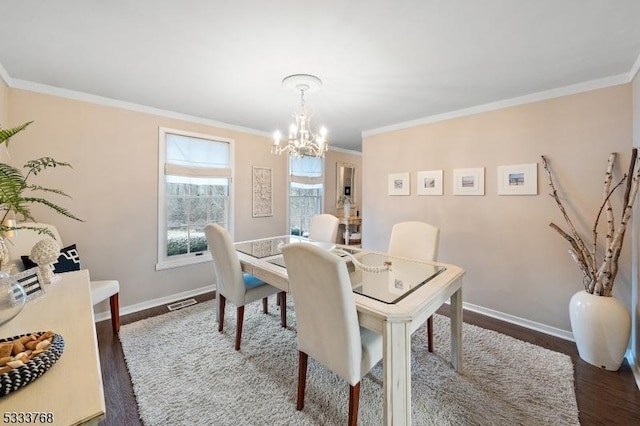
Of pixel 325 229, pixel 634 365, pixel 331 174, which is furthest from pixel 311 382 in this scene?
pixel 331 174

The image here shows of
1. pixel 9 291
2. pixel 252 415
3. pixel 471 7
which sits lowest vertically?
pixel 252 415

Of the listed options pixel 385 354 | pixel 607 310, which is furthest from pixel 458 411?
pixel 607 310

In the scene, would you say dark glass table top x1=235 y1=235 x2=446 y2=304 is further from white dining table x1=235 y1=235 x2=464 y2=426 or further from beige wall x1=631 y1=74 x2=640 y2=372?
beige wall x1=631 y1=74 x2=640 y2=372

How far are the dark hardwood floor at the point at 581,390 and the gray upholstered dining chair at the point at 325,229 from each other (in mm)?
2040

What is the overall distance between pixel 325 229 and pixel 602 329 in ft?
8.26

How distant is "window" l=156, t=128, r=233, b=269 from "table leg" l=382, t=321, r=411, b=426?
9.66ft

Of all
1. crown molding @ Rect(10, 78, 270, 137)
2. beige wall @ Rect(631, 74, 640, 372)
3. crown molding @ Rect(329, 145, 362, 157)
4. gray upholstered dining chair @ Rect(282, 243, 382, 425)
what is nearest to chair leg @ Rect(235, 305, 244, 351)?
gray upholstered dining chair @ Rect(282, 243, 382, 425)

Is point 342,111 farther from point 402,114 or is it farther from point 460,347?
point 460,347

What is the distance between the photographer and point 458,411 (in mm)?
1602

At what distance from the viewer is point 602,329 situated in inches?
76.1

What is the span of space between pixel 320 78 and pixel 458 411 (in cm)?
263

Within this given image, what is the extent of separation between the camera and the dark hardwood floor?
1571 millimetres

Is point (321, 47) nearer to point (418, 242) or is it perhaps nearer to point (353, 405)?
point (418, 242)

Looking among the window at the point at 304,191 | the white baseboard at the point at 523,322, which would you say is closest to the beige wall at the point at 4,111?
the window at the point at 304,191
